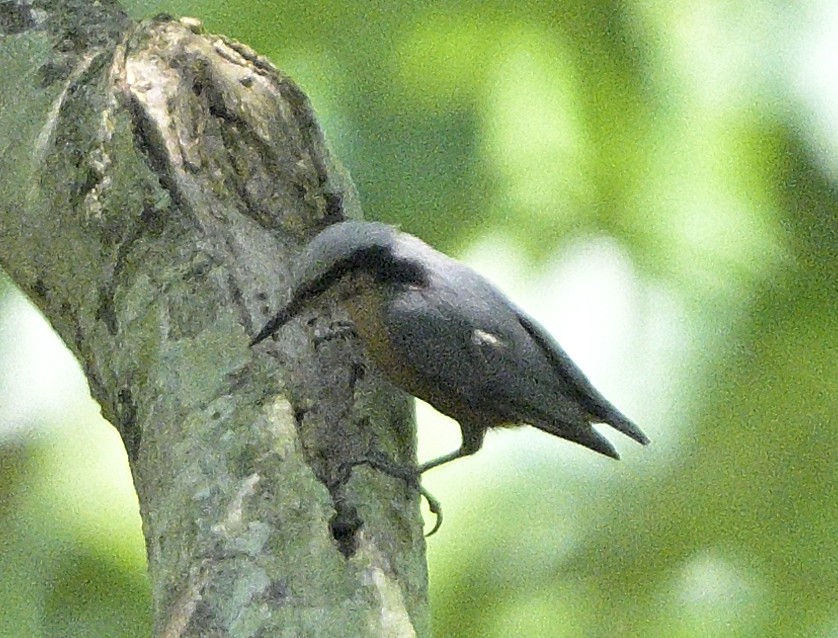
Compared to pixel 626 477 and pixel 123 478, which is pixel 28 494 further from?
pixel 626 477

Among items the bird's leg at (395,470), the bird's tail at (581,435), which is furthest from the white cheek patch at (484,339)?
the bird's leg at (395,470)

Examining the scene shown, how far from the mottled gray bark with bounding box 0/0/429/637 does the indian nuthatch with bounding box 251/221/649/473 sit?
0.05 metres

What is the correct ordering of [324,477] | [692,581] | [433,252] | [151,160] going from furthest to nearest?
[692,581], [433,252], [151,160], [324,477]

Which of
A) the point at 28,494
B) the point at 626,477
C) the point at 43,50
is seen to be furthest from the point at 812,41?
the point at 28,494

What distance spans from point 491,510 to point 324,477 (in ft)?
3.76

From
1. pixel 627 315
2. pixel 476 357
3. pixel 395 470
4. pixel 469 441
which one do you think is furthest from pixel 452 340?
pixel 627 315

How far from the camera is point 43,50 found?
1.91 metres

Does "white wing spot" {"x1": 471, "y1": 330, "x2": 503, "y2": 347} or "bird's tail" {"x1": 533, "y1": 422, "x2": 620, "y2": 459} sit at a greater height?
"white wing spot" {"x1": 471, "y1": 330, "x2": 503, "y2": 347}

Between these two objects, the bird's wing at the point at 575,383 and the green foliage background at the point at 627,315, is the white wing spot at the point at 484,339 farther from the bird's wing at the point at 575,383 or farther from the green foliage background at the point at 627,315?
the green foliage background at the point at 627,315

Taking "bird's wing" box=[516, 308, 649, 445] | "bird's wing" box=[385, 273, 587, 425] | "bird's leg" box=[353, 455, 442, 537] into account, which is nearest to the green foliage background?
"bird's wing" box=[516, 308, 649, 445]

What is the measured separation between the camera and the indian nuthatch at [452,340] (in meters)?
1.70

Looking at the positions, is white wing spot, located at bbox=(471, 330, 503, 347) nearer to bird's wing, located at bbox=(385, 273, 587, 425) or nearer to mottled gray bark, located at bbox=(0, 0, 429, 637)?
bird's wing, located at bbox=(385, 273, 587, 425)

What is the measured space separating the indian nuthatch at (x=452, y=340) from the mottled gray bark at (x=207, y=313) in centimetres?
5

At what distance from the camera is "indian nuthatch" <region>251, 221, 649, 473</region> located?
1.70 metres
